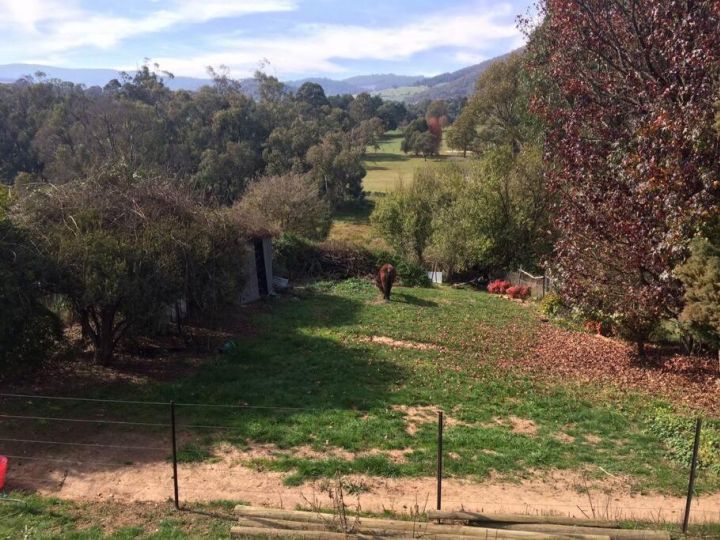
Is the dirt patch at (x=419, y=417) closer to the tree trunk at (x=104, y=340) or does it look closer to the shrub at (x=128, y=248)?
the shrub at (x=128, y=248)

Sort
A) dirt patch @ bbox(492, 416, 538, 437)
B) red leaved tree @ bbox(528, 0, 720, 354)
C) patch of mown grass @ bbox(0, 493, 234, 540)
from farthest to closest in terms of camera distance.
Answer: red leaved tree @ bbox(528, 0, 720, 354)
dirt patch @ bbox(492, 416, 538, 437)
patch of mown grass @ bbox(0, 493, 234, 540)

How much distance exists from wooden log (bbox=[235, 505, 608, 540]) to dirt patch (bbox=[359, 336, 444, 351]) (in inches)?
338

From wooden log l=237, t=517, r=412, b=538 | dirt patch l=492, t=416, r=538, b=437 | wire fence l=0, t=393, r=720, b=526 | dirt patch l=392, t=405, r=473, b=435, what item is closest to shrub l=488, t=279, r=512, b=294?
dirt patch l=492, t=416, r=538, b=437

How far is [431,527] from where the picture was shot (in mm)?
6555

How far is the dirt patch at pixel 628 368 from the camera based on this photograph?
12.0 meters

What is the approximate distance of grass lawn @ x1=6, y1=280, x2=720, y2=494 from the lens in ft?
28.2

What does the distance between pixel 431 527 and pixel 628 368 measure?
9.31 metres

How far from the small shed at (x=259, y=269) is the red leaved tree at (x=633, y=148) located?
10.7 m

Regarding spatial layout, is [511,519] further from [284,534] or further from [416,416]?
[416,416]

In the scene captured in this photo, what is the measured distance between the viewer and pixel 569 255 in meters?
15.0

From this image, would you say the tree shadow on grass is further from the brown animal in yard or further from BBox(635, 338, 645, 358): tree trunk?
BBox(635, 338, 645, 358): tree trunk

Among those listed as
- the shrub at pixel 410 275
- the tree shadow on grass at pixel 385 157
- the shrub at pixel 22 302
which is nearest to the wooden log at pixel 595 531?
the shrub at pixel 22 302

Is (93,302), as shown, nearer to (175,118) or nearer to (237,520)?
(237,520)

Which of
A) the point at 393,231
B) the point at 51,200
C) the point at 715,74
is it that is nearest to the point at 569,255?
the point at 715,74
